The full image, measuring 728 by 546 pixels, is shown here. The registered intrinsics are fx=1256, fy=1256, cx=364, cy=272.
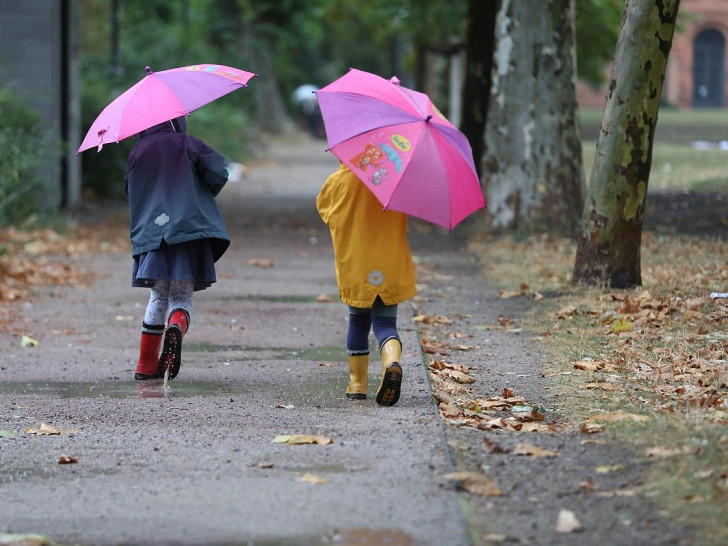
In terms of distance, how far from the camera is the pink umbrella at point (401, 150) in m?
6.21

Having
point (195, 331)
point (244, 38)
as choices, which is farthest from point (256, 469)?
A: point (244, 38)

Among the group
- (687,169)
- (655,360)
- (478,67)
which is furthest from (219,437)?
(687,169)

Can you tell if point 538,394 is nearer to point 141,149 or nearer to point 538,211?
point 141,149

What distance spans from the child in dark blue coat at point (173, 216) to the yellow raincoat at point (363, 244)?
40.7 inches

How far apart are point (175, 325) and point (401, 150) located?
6.06 feet

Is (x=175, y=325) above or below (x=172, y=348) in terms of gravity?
above

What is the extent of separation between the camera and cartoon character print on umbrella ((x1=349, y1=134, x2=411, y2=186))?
6207 mm

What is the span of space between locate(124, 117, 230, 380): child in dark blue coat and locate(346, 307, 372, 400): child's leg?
111cm

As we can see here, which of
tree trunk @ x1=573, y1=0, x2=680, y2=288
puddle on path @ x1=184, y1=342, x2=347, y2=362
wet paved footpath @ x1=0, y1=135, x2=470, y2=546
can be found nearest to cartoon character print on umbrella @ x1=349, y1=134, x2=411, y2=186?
wet paved footpath @ x1=0, y1=135, x2=470, y2=546

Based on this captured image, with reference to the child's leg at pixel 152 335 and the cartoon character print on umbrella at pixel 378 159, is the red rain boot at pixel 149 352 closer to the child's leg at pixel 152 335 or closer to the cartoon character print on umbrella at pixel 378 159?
the child's leg at pixel 152 335

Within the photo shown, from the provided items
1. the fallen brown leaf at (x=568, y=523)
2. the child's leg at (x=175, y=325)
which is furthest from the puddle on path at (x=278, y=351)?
the fallen brown leaf at (x=568, y=523)

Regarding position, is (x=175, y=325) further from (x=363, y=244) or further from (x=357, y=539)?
(x=357, y=539)

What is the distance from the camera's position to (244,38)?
152ft

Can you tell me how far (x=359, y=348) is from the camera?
6.69 meters
